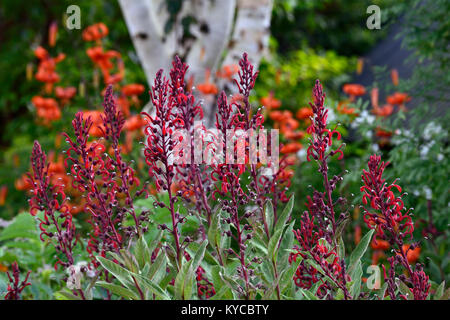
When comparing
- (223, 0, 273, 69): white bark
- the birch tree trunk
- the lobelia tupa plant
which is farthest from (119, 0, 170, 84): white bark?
the lobelia tupa plant

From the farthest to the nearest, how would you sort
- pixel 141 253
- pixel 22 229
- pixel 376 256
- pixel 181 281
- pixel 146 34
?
pixel 146 34 < pixel 376 256 < pixel 22 229 < pixel 141 253 < pixel 181 281

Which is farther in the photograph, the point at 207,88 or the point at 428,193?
the point at 207,88

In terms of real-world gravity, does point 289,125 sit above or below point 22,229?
above

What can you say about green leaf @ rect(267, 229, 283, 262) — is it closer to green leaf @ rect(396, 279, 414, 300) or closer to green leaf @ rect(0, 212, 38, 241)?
green leaf @ rect(396, 279, 414, 300)

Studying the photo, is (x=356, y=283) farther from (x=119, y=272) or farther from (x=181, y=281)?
(x=119, y=272)

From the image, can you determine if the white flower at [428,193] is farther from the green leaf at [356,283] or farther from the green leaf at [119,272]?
the green leaf at [119,272]

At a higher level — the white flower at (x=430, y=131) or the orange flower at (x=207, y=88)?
the orange flower at (x=207, y=88)

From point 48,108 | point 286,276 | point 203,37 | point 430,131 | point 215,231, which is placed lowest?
point 286,276

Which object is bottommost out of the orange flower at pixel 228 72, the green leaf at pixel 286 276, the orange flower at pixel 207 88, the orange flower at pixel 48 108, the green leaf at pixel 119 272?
the green leaf at pixel 286 276

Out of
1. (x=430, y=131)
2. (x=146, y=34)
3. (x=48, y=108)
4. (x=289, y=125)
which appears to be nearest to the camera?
(x=430, y=131)

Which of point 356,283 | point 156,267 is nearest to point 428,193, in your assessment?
point 356,283

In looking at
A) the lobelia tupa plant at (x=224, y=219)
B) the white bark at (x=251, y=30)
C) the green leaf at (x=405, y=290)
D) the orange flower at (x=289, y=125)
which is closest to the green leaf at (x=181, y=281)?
the lobelia tupa plant at (x=224, y=219)

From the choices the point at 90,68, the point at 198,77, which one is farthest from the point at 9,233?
the point at 90,68

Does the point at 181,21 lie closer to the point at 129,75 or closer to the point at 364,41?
the point at 129,75
